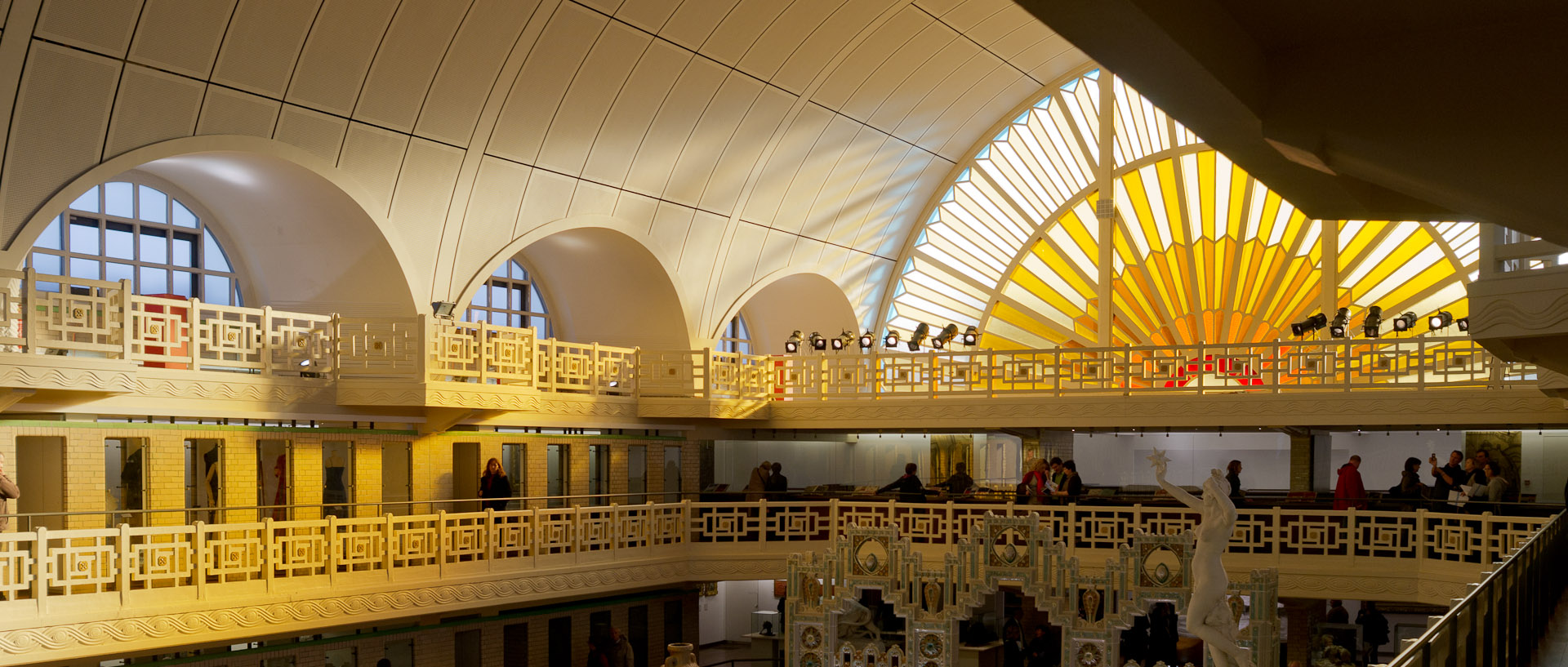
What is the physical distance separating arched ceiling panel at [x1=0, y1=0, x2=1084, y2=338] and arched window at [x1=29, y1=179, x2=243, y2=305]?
6.92ft

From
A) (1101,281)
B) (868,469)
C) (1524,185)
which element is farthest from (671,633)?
(1524,185)

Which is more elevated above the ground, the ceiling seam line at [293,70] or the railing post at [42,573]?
the ceiling seam line at [293,70]

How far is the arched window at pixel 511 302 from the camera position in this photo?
907 inches

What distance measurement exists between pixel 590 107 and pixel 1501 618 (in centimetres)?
1612

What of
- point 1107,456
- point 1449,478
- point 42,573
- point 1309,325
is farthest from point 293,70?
point 1107,456

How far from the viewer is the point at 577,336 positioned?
24.8m

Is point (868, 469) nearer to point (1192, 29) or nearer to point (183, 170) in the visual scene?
point (183, 170)

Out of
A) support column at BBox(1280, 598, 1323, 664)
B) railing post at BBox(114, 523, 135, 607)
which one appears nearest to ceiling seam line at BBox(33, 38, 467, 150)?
railing post at BBox(114, 523, 135, 607)

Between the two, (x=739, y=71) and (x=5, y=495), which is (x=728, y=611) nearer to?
(x=739, y=71)

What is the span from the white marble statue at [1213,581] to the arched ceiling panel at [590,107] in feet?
35.5

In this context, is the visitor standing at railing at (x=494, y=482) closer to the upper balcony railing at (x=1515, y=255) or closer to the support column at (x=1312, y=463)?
the upper balcony railing at (x=1515, y=255)

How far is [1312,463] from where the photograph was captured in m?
25.8

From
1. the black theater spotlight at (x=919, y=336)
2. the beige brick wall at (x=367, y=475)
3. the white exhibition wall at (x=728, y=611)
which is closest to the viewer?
the beige brick wall at (x=367, y=475)

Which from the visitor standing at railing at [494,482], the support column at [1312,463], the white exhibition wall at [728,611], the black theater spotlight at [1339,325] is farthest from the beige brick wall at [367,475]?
the support column at [1312,463]
